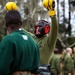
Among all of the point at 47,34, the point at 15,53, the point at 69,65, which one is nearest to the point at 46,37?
the point at 47,34

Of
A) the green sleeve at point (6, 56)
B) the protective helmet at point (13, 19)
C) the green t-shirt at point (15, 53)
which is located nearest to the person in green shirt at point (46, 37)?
the protective helmet at point (13, 19)

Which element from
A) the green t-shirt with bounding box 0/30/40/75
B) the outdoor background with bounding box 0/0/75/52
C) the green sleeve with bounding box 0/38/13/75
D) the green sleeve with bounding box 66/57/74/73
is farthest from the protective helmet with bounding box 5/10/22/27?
the outdoor background with bounding box 0/0/75/52

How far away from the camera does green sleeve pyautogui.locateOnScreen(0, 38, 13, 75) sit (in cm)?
389

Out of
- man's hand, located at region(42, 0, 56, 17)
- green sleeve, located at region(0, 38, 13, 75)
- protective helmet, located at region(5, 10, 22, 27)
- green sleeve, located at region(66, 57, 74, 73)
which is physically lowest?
green sleeve, located at region(66, 57, 74, 73)

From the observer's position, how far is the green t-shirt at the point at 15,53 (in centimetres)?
390

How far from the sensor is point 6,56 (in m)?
3.90

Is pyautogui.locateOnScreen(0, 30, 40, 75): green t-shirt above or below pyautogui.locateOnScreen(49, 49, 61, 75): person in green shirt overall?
above

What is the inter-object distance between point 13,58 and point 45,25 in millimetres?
2017

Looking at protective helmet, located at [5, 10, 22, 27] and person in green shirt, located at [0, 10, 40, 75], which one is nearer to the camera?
person in green shirt, located at [0, 10, 40, 75]

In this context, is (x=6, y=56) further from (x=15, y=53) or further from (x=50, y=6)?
(x=50, y=6)

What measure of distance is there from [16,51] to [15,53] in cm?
2

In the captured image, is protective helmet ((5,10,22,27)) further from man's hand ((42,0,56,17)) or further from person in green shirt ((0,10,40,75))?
man's hand ((42,0,56,17))

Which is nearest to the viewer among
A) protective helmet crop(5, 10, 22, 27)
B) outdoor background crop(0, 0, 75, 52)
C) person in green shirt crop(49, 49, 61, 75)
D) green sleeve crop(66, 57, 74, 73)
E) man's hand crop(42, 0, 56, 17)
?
protective helmet crop(5, 10, 22, 27)

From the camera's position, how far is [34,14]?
24.7 m
